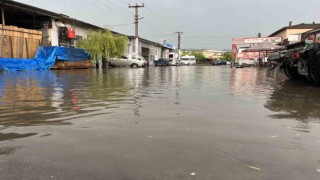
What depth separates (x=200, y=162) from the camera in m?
3.37

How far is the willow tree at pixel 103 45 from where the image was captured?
33.6m

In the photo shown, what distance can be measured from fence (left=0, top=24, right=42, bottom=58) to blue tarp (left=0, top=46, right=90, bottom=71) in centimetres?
67

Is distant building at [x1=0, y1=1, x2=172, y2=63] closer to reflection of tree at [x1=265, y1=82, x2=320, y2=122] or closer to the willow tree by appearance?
the willow tree

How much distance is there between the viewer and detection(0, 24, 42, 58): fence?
23.5 m

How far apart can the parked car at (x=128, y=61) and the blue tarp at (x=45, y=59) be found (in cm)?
476

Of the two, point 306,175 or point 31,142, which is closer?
point 306,175

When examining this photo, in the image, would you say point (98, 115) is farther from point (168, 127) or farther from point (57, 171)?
point (57, 171)

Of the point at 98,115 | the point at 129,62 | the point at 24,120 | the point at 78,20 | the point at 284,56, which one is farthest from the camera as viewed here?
the point at 129,62

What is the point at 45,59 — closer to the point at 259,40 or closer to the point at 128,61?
the point at 128,61

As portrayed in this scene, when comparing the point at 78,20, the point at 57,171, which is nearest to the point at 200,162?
the point at 57,171

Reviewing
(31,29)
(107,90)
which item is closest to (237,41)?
(31,29)

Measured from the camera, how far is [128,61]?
39344mm

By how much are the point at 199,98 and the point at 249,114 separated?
7.71 ft

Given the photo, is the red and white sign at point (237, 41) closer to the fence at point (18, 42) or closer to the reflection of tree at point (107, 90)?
the fence at point (18, 42)
